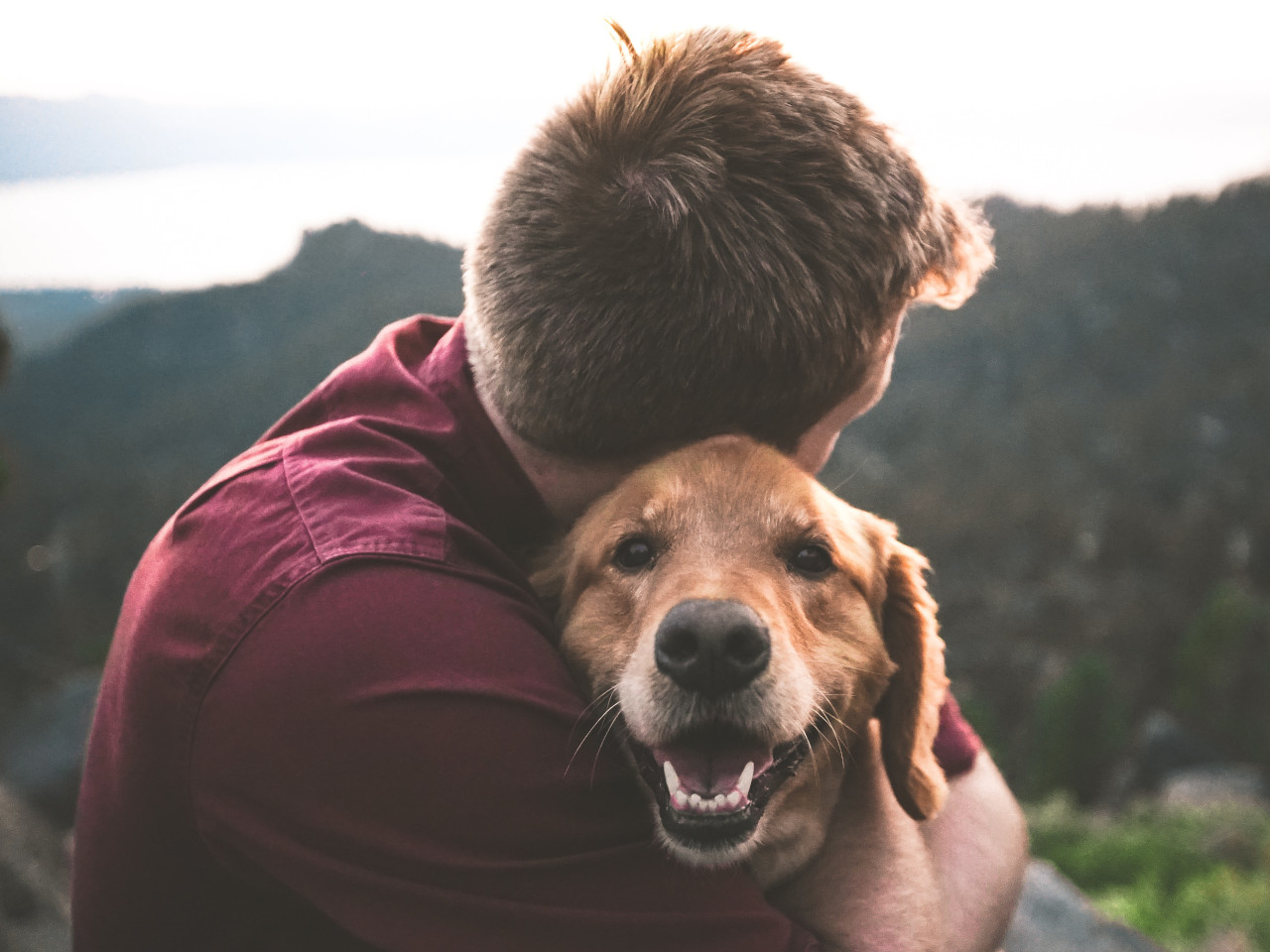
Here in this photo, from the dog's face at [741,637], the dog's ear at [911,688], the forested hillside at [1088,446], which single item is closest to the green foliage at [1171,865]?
the dog's ear at [911,688]

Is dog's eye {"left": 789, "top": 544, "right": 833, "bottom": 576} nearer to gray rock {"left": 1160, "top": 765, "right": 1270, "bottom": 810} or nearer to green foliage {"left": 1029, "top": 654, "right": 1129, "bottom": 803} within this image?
gray rock {"left": 1160, "top": 765, "right": 1270, "bottom": 810}

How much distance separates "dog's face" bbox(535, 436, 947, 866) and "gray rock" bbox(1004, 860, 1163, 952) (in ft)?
9.90

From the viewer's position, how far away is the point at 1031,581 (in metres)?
57.8

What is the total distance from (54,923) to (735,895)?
4617 mm

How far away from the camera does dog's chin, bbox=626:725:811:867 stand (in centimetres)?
209

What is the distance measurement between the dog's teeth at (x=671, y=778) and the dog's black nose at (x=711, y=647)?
0.21 metres

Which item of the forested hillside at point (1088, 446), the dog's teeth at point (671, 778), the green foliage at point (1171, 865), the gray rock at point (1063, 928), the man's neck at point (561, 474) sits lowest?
the forested hillside at point (1088, 446)

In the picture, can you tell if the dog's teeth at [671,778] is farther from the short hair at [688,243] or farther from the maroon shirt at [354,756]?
the short hair at [688,243]

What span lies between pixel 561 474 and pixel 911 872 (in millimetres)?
1399

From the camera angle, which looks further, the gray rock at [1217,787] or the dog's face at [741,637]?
the gray rock at [1217,787]

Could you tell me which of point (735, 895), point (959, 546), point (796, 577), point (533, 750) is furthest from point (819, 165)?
point (959, 546)

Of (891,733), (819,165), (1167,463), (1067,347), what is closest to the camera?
(819,165)

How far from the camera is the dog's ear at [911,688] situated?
2.68m

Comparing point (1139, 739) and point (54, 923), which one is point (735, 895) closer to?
point (54, 923)
